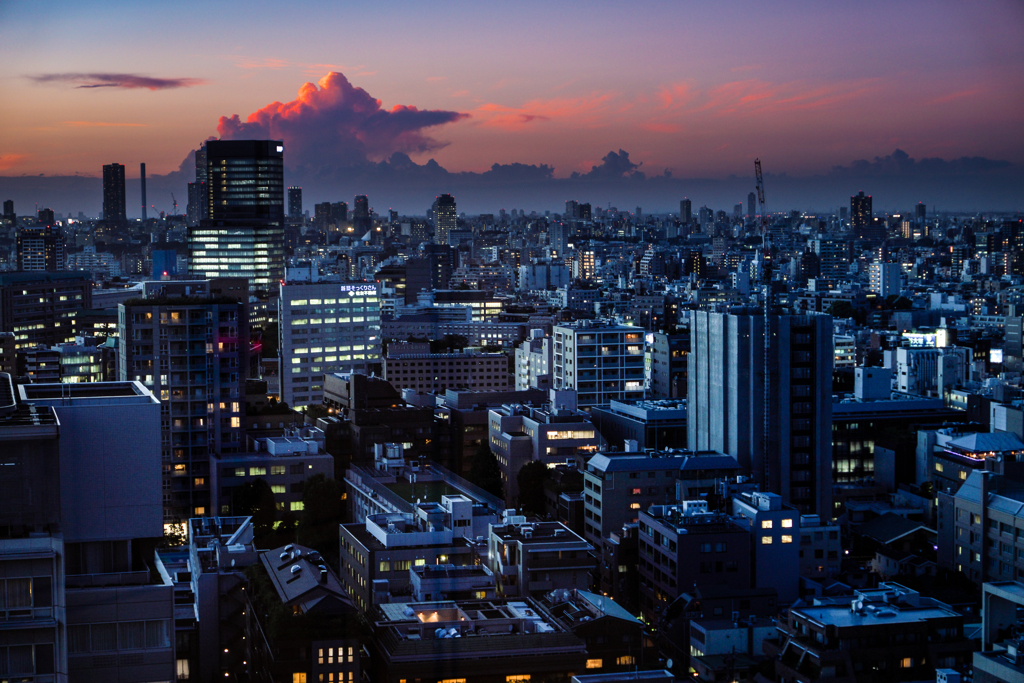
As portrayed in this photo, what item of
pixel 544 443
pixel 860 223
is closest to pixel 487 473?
pixel 544 443

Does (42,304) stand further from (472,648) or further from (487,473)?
(472,648)

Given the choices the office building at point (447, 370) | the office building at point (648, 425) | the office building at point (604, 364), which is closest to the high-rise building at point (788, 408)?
the office building at point (648, 425)

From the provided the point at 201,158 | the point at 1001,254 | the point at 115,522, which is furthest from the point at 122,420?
the point at 1001,254

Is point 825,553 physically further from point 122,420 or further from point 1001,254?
point 1001,254

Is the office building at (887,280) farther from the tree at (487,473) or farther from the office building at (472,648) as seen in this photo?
the office building at (472,648)

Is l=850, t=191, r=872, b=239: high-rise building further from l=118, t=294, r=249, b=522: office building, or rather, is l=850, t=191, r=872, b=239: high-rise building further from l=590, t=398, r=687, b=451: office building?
l=118, t=294, r=249, b=522: office building
